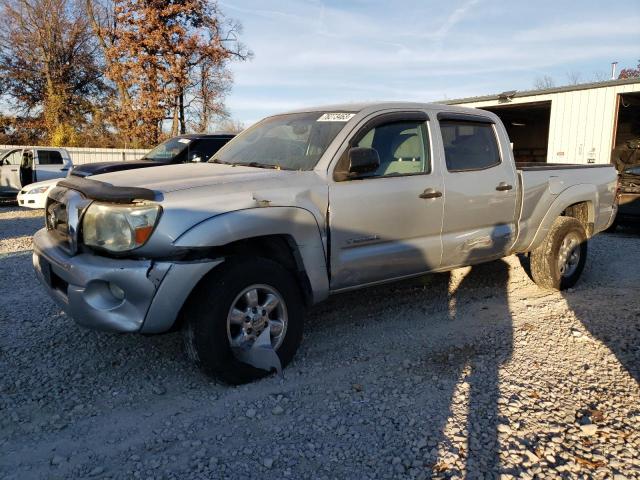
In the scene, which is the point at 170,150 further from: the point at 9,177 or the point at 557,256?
the point at 557,256

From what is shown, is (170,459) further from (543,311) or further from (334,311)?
(543,311)

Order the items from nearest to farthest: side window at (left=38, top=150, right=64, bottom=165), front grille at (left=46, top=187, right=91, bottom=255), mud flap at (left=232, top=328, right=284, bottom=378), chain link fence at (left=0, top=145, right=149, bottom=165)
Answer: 1. front grille at (left=46, top=187, right=91, bottom=255)
2. mud flap at (left=232, top=328, right=284, bottom=378)
3. side window at (left=38, top=150, right=64, bottom=165)
4. chain link fence at (left=0, top=145, right=149, bottom=165)

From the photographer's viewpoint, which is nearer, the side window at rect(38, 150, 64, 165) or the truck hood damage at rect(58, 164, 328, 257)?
the truck hood damage at rect(58, 164, 328, 257)

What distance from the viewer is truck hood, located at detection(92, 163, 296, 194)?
11.0ft

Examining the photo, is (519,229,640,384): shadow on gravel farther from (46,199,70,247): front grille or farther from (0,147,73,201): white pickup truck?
(0,147,73,201): white pickup truck

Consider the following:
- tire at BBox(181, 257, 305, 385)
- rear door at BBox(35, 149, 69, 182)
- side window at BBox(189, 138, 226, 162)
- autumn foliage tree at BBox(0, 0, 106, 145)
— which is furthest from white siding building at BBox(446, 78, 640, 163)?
autumn foliage tree at BBox(0, 0, 106, 145)

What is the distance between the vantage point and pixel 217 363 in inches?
127

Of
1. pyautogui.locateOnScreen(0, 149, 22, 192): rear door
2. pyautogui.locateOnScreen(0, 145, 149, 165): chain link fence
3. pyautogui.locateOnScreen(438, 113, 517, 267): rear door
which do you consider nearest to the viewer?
pyautogui.locateOnScreen(438, 113, 517, 267): rear door

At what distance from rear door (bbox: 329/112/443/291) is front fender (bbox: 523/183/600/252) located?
157 cm

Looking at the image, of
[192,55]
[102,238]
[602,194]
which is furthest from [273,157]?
[192,55]

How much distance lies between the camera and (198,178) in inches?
139

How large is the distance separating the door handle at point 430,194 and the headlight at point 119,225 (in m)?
2.17

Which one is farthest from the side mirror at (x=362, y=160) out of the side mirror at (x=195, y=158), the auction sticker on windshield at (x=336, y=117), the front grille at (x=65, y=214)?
the side mirror at (x=195, y=158)

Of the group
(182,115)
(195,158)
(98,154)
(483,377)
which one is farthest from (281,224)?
(182,115)
